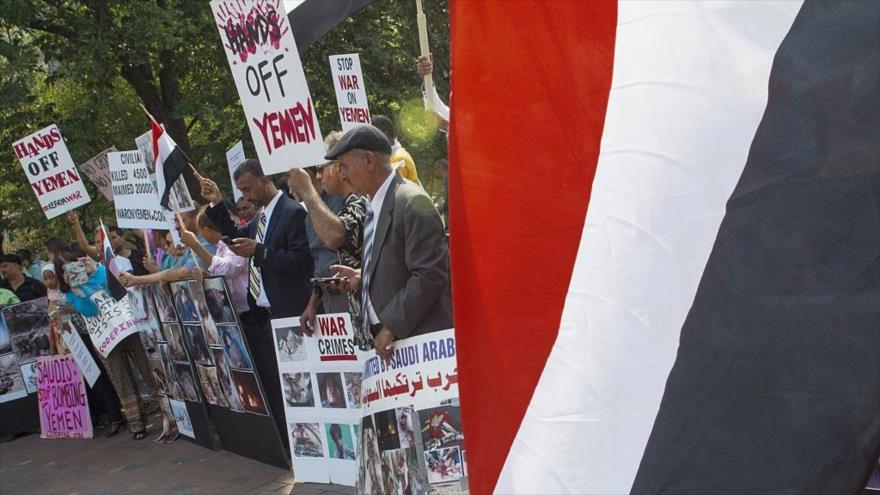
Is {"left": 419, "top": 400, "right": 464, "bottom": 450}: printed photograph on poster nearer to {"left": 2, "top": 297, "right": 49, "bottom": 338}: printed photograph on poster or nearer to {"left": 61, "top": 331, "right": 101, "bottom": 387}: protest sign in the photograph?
{"left": 61, "top": 331, "right": 101, "bottom": 387}: protest sign

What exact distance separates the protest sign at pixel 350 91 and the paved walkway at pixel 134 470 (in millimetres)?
3132

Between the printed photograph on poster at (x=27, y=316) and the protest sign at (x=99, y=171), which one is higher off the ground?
the protest sign at (x=99, y=171)

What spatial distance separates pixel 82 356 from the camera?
40.2 ft

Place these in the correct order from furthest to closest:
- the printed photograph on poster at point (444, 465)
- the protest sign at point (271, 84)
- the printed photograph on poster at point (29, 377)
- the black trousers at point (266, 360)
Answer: the printed photograph on poster at point (29, 377) < the black trousers at point (266, 360) < the protest sign at point (271, 84) < the printed photograph on poster at point (444, 465)

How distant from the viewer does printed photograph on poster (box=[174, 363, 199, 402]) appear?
9891 mm

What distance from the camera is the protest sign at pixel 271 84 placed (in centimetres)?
546

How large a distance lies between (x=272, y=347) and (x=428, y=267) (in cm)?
375

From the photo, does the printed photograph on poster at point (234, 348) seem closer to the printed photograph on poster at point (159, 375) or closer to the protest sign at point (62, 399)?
the printed photograph on poster at point (159, 375)

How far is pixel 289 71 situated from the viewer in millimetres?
5461

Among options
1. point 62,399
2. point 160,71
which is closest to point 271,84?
point 62,399

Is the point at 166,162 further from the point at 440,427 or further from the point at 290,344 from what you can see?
the point at 440,427

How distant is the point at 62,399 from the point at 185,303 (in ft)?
13.3

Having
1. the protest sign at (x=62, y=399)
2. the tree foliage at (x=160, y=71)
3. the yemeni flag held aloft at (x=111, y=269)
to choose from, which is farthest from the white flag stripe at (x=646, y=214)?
the tree foliage at (x=160, y=71)

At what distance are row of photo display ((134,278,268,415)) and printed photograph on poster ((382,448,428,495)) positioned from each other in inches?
157
